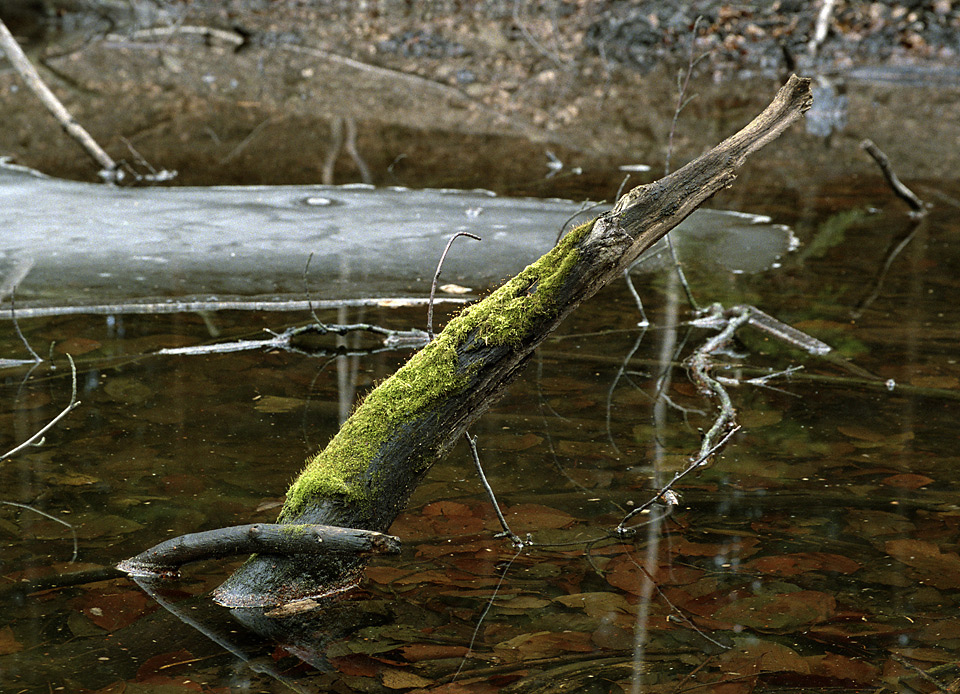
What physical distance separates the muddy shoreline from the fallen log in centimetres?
404

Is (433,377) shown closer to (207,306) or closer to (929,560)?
(929,560)

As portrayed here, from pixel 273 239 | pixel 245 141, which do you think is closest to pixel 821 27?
pixel 245 141

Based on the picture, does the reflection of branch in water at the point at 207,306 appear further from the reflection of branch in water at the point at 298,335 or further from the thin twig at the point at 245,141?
the thin twig at the point at 245,141

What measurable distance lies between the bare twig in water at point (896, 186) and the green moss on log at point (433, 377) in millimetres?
5561

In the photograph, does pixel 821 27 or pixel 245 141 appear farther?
pixel 821 27

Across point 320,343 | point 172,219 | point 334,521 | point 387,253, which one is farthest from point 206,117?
point 334,521

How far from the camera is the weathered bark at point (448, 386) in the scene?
9.03ft

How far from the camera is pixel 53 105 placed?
7.69 meters

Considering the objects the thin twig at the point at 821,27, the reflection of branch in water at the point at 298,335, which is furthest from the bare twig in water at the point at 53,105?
the thin twig at the point at 821,27

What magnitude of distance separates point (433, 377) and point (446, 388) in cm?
5

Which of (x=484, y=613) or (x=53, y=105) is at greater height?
(x=53, y=105)

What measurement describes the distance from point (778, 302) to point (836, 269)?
907mm

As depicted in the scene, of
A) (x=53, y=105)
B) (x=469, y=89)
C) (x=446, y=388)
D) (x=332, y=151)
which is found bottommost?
(x=446, y=388)

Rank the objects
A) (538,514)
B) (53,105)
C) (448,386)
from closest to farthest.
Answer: (448,386)
(538,514)
(53,105)
